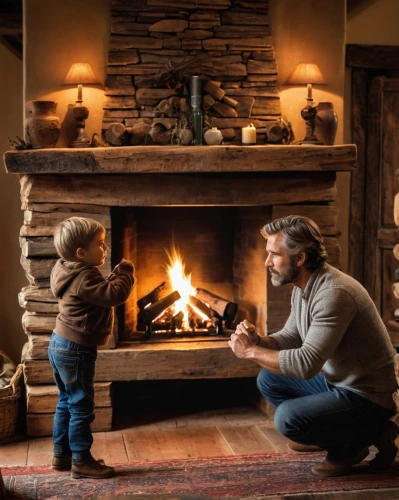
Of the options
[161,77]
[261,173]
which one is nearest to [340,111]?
[261,173]

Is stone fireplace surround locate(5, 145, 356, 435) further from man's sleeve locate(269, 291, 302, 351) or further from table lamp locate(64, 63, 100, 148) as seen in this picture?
man's sleeve locate(269, 291, 302, 351)

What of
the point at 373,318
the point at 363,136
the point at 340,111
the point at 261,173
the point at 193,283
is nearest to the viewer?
the point at 373,318

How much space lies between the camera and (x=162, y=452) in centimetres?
438

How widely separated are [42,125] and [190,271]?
4.57 ft

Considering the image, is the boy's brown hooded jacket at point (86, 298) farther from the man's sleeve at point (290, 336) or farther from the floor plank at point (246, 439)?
the floor plank at point (246, 439)

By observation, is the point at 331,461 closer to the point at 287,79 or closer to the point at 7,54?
the point at 287,79

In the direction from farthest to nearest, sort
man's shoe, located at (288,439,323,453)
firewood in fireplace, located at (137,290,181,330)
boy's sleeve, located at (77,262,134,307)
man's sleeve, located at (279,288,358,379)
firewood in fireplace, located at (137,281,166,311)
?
firewood in fireplace, located at (137,281,166,311), firewood in fireplace, located at (137,290,181,330), man's shoe, located at (288,439,323,453), boy's sleeve, located at (77,262,134,307), man's sleeve, located at (279,288,358,379)

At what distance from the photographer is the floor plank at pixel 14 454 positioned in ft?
13.9

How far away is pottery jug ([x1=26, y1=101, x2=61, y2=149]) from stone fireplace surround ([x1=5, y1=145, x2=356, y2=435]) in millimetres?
157

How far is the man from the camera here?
345 cm

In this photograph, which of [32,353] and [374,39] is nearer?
[32,353]

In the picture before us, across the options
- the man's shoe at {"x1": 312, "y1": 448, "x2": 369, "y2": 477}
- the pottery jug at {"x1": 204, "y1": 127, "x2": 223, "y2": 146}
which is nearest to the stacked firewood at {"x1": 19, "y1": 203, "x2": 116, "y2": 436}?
the pottery jug at {"x1": 204, "y1": 127, "x2": 223, "y2": 146}

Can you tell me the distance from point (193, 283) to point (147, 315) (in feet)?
1.62

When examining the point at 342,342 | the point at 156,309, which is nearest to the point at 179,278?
the point at 156,309
